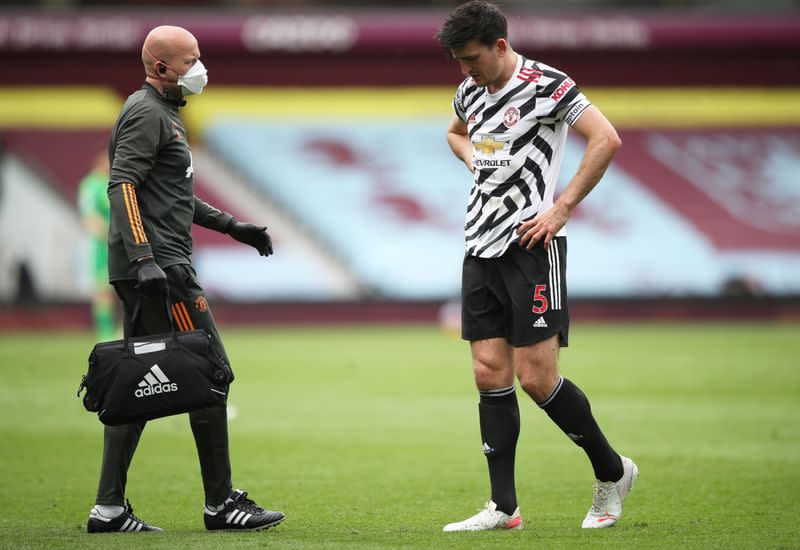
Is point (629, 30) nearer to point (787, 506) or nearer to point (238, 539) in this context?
point (787, 506)

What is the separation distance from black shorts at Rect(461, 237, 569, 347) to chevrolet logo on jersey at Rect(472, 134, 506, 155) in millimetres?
471

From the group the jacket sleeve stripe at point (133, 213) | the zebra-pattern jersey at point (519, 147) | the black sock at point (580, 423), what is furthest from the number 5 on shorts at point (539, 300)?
the jacket sleeve stripe at point (133, 213)

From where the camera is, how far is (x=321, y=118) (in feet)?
87.2

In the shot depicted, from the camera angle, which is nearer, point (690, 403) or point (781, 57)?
point (690, 403)

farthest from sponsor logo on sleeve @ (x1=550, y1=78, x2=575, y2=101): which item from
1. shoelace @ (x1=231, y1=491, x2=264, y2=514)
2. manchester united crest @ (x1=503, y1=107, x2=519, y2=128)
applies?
shoelace @ (x1=231, y1=491, x2=264, y2=514)

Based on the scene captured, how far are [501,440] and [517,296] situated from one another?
2.40 ft

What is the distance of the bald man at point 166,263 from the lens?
563cm

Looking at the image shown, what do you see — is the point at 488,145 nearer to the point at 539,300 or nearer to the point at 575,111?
the point at 575,111

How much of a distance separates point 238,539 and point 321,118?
21.7m

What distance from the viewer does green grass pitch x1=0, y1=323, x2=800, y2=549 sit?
5.65 meters

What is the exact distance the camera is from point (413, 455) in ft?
27.9

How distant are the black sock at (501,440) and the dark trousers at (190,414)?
1.29 metres

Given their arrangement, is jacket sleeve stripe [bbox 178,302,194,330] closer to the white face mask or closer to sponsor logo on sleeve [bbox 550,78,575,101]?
the white face mask

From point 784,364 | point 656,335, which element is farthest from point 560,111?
point 656,335
